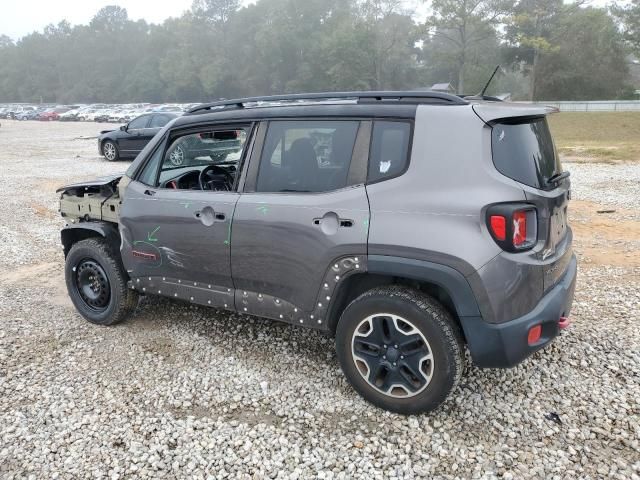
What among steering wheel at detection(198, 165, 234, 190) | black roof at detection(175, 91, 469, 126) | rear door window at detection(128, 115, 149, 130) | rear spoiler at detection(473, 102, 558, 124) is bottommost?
steering wheel at detection(198, 165, 234, 190)

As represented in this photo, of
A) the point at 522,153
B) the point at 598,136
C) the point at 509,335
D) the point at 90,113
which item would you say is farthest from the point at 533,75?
the point at 509,335

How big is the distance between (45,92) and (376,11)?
76.4 m

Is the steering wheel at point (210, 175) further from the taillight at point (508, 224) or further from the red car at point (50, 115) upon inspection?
the red car at point (50, 115)

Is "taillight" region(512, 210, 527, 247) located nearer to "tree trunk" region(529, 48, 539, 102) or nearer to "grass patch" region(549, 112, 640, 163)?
"grass patch" region(549, 112, 640, 163)

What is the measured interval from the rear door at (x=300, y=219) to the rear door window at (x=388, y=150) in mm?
56

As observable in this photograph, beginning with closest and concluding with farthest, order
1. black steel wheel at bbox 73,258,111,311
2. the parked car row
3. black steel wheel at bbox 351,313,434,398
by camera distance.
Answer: black steel wheel at bbox 351,313,434,398 → black steel wheel at bbox 73,258,111,311 → the parked car row

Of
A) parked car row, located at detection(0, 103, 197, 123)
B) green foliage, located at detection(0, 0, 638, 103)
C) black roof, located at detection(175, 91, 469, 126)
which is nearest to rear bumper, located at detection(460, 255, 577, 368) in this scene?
black roof, located at detection(175, 91, 469, 126)

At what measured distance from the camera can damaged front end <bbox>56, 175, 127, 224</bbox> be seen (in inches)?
171

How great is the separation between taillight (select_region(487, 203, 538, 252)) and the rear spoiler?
→ 51 centimetres

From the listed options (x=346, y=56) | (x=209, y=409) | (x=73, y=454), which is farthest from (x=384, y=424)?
(x=346, y=56)

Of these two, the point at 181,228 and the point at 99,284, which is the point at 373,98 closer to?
the point at 181,228

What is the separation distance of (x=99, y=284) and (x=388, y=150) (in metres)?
2.84

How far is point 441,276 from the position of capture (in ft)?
9.11

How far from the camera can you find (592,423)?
3.00 metres
